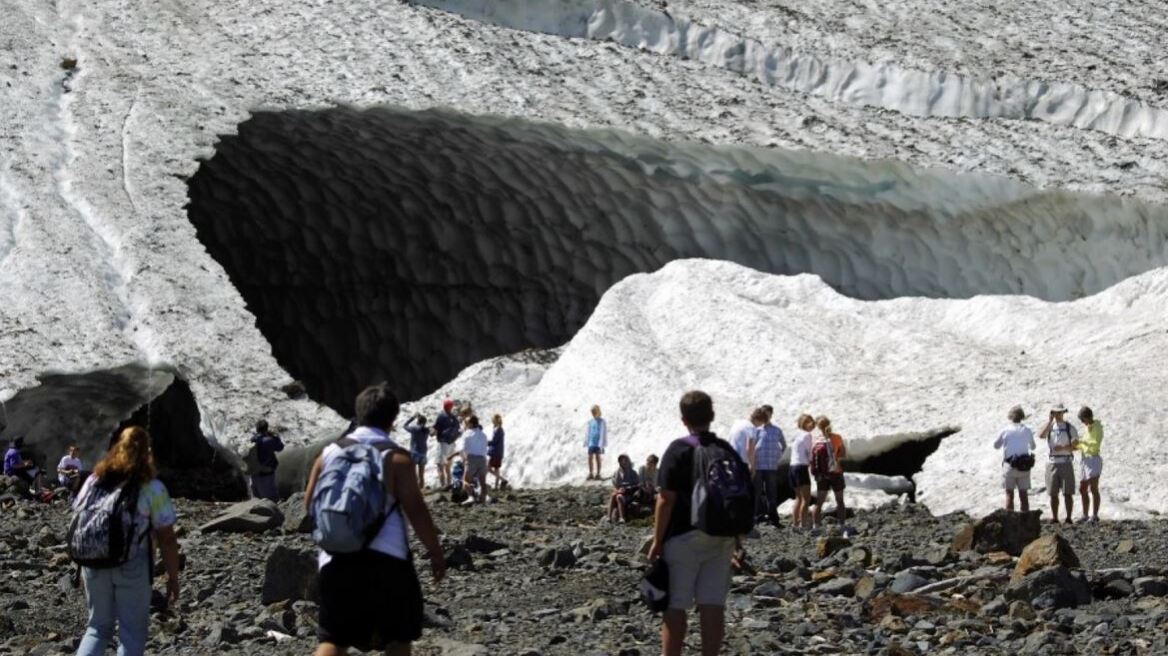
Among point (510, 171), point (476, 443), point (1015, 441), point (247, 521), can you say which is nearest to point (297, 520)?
point (247, 521)

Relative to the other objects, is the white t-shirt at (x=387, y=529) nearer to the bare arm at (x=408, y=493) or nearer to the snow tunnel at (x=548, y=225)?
the bare arm at (x=408, y=493)

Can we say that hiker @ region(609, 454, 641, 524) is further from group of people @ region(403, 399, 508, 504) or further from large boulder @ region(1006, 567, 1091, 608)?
large boulder @ region(1006, 567, 1091, 608)

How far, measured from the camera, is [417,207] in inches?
1071

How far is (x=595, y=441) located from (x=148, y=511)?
12.5 m

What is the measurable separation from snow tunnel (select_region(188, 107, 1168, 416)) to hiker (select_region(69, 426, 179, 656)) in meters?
17.9

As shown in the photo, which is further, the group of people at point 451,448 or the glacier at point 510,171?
the glacier at point 510,171

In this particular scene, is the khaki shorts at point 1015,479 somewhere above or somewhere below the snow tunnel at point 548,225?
below

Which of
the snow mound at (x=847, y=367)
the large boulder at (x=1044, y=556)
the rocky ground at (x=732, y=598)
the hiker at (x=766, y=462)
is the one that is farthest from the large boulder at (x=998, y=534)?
the snow mound at (x=847, y=367)

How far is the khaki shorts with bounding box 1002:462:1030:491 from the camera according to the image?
16453 mm

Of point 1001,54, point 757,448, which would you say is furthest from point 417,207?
point 757,448

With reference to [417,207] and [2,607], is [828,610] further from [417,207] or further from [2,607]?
[417,207]

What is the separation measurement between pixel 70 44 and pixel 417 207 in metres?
5.90

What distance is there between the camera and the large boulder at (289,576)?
35.3ft

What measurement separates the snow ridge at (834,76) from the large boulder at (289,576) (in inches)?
787
